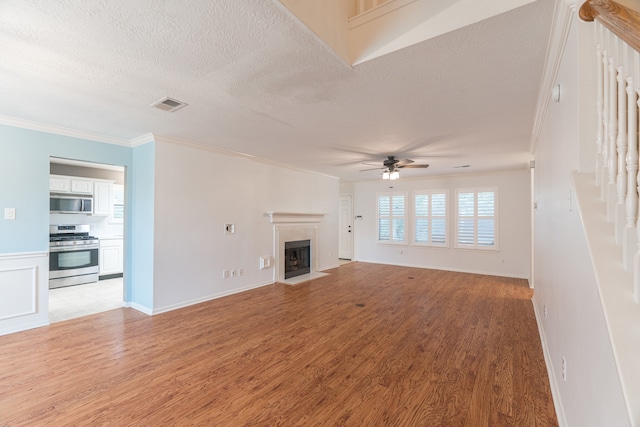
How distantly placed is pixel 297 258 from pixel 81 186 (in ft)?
15.5

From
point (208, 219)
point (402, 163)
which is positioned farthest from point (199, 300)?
point (402, 163)

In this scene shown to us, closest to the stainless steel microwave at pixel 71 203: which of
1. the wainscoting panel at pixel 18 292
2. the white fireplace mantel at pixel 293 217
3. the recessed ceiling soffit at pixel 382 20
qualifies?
the wainscoting panel at pixel 18 292

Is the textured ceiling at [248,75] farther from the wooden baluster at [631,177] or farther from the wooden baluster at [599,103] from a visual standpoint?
Answer: the wooden baluster at [631,177]

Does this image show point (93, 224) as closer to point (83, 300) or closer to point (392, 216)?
point (83, 300)

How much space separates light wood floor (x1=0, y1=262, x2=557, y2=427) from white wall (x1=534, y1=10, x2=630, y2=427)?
0.55m

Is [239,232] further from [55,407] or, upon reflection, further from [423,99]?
[423,99]

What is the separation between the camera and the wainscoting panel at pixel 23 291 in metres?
3.27

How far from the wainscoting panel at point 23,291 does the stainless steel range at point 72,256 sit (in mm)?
2098

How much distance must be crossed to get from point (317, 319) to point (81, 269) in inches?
197

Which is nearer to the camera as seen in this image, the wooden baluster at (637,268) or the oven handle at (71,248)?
the wooden baluster at (637,268)

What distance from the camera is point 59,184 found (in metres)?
5.44

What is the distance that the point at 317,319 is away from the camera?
12.1 ft

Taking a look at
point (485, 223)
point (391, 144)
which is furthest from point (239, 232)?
point (485, 223)

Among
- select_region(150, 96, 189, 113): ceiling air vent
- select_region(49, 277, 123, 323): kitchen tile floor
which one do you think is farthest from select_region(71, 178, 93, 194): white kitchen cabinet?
select_region(150, 96, 189, 113): ceiling air vent
